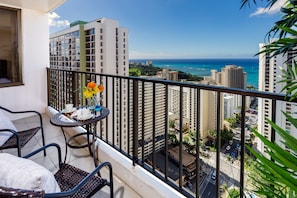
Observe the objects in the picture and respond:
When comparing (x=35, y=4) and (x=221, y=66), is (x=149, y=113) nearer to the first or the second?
(x=221, y=66)

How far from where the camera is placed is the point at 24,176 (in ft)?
3.08

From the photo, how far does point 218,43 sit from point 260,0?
12.8 meters

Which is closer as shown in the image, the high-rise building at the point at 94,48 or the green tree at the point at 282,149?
the green tree at the point at 282,149

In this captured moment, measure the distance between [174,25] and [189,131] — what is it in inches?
578

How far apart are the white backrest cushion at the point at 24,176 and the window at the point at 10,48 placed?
4007mm

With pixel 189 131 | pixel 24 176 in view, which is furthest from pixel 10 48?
pixel 24 176

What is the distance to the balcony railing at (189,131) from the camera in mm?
1321

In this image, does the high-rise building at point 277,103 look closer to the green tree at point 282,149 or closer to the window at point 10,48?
the green tree at point 282,149

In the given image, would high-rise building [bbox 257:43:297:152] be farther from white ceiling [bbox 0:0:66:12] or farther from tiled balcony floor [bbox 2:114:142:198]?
white ceiling [bbox 0:0:66:12]

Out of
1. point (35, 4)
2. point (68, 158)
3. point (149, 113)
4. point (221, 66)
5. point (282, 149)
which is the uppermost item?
point (35, 4)

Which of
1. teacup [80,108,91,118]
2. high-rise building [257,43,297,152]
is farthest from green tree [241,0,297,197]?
teacup [80,108,91,118]

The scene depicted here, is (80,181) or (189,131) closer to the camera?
(80,181)

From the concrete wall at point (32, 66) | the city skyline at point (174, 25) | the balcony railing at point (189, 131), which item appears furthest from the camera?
the city skyline at point (174, 25)

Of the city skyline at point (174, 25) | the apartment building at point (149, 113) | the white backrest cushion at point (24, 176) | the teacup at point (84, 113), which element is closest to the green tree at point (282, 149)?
the white backrest cushion at point (24, 176)
